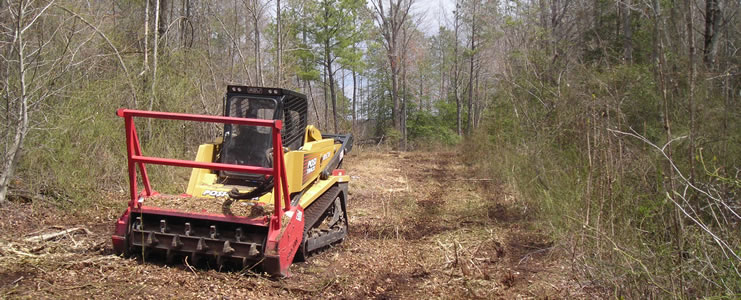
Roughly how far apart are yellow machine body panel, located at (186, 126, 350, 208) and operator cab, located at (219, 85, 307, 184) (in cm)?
19

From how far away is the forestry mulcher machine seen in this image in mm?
4594

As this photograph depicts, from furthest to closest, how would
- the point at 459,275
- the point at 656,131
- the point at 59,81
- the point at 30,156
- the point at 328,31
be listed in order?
the point at 328,31 → the point at 656,131 → the point at 59,81 → the point at 30,156 → the point at 459,275

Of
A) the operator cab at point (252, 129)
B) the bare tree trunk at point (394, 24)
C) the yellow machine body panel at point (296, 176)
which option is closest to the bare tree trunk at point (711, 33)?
the yellow machine body panel at point (296, 176)

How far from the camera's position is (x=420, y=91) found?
4384cm

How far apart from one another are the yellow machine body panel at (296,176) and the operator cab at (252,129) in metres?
0.19

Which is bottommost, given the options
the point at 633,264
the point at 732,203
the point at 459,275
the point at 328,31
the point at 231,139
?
the point at 459,275

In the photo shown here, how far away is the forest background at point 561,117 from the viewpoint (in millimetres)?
3787

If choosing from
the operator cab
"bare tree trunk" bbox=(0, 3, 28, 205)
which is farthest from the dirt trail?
the operator cab

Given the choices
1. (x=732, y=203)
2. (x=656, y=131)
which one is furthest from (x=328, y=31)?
(x=732, y=203)

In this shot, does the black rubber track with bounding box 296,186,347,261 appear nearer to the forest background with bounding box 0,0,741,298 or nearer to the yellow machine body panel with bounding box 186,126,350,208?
the yellow machine body panel with bounding box 186,126,350,208

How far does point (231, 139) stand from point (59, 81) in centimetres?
412

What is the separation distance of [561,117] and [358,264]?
17.6 ft

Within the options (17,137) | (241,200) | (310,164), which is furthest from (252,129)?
(17,137)

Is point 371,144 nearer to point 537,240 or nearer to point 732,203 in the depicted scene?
point 537,240
